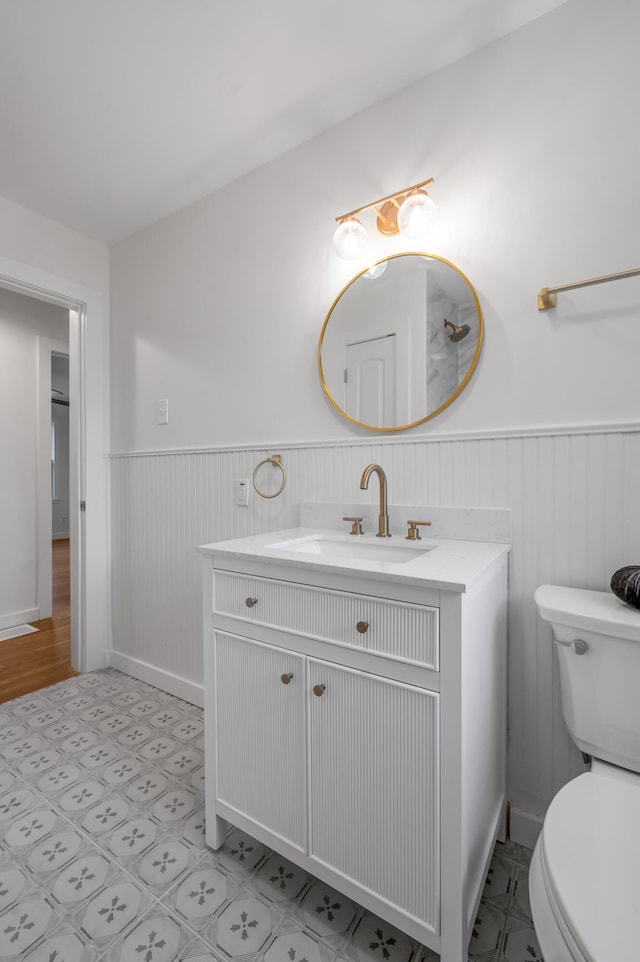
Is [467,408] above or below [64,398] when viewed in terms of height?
below

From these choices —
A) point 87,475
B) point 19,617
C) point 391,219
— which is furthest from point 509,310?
point 19,617

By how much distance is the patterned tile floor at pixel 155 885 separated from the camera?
3.21ft

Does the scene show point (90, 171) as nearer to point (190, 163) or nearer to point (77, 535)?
point (190, 163)

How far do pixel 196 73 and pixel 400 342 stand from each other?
109 centimetres

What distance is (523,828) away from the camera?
4.17 ft

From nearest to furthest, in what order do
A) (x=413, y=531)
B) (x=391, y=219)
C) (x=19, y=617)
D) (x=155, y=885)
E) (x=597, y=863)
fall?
1. (x=597, y=863)
2. (x=155, y=885)
3. (x=413, y=531)
4. (x=391, y=219)
5. (x=19, y=617)

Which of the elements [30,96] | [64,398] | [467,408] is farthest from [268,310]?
[64,398]

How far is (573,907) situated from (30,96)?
249cm

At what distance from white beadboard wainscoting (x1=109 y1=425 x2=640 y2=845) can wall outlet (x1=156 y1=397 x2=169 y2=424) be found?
0.32 meters

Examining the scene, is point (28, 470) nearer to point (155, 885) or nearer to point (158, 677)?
point (158, 677)

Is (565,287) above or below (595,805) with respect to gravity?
above

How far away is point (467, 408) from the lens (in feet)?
4.45

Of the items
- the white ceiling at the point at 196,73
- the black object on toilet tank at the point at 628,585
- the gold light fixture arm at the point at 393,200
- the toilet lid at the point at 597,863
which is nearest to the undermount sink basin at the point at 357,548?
the black object on toilet tank at the point at 628,585

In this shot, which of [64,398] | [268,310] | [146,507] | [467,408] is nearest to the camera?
[467,408]
